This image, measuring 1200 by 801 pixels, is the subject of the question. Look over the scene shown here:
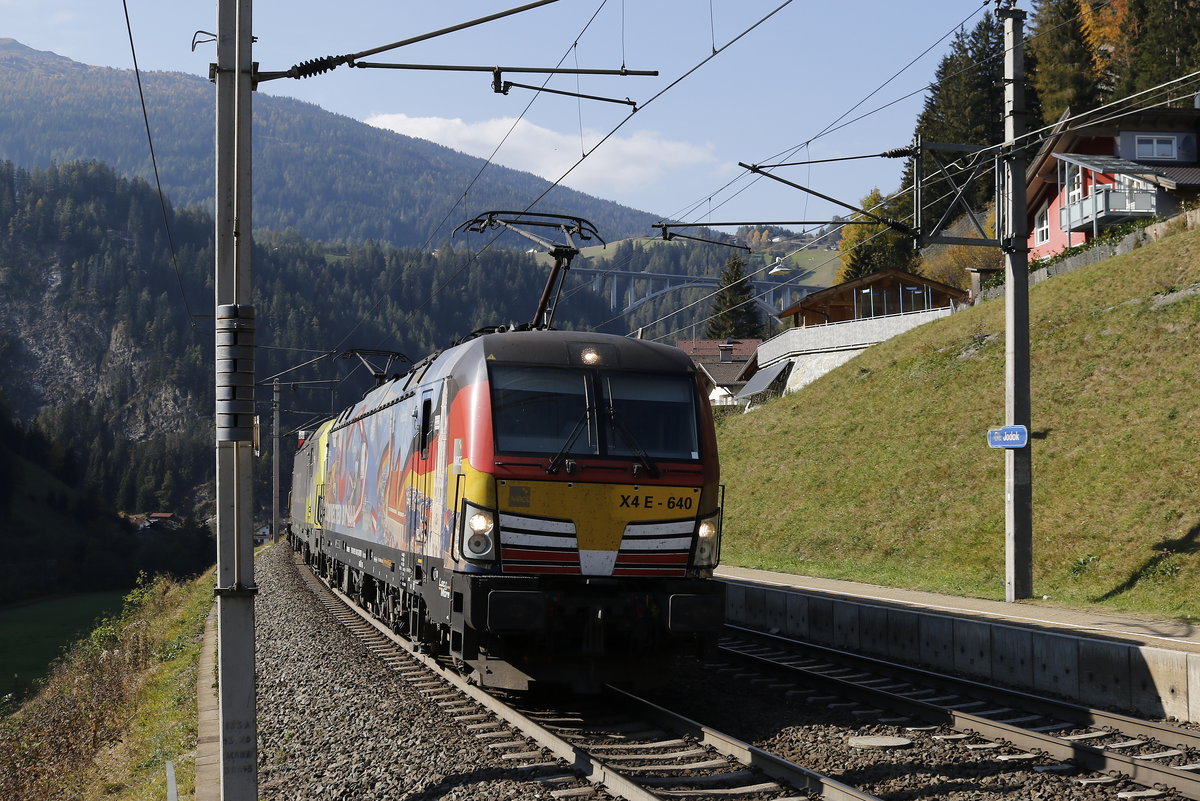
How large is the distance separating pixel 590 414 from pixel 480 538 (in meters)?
1.57

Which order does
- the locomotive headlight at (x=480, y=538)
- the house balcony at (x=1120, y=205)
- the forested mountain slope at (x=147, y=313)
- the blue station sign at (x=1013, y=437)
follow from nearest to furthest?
the locomotive headlight at (x=480, y=538), the blue station sign at (x=1013, y=437), the house balcony at (x=1120, y=205), the forested mountain slope at (x=147, y=313)

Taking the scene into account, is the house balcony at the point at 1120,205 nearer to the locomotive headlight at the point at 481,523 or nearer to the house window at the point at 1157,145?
→ the house window at the point at 1157,145

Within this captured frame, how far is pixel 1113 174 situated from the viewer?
51.0 m

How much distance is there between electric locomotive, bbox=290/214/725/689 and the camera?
32.9ft

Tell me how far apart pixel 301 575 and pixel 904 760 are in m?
26.0

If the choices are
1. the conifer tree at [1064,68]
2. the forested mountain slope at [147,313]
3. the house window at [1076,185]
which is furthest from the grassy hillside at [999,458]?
the forested mountain slope at [147,313]

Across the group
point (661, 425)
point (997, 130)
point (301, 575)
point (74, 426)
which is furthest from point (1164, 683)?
point (74, 426)

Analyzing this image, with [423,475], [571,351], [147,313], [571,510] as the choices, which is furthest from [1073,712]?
[147,313]

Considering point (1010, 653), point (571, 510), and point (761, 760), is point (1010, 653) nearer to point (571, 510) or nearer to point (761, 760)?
point (761, 760)

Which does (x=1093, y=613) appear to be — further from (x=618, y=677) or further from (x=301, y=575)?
(x=301, y=575)

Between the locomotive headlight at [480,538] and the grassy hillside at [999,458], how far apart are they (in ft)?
32.0

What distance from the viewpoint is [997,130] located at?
89.8 m

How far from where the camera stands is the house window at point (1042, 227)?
57719mm

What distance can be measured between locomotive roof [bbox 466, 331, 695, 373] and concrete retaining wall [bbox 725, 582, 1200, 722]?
15.0ft
